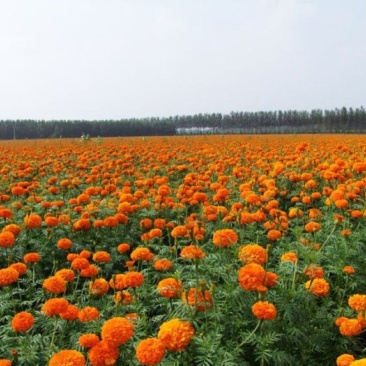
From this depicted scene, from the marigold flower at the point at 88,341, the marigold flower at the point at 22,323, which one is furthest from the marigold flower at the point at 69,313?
the marigold flower at the point at 88,341

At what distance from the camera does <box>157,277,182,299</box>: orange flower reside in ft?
7.46

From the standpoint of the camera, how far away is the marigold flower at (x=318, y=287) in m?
2.48

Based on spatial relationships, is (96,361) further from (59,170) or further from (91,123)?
(91,123)

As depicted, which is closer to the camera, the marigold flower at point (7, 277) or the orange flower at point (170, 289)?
the orange flower at point (170, 289)

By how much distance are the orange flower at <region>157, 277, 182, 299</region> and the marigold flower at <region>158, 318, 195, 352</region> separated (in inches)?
13.9

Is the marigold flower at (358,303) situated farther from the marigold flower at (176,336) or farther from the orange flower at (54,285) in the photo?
the orange flower at (54,285)

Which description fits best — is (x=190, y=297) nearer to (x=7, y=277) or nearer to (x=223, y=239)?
(x=223, y=239)

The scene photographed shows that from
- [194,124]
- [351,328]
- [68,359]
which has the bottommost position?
[351,328]

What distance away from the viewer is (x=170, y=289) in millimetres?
2277

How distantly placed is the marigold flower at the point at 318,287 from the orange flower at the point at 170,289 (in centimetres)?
72

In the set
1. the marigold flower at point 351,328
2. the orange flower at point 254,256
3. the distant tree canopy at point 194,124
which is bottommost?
the marigold flower at point 351,328

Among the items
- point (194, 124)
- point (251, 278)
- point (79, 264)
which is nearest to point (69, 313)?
point (79, 264)

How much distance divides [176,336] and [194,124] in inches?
3518

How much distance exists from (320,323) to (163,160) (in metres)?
5.85
